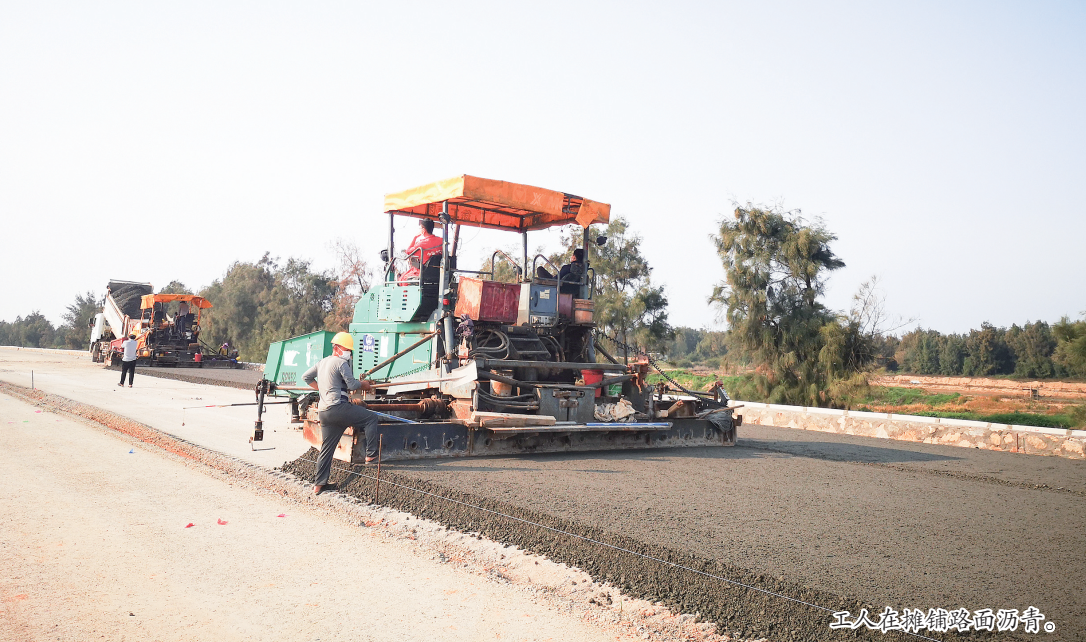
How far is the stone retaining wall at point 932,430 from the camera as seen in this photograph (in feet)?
32.5

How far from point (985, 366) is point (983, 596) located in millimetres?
47004

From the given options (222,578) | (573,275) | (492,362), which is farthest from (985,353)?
(222,578)

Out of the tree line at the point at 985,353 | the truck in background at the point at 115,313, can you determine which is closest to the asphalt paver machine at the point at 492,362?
the truck in background at the point at 115,313

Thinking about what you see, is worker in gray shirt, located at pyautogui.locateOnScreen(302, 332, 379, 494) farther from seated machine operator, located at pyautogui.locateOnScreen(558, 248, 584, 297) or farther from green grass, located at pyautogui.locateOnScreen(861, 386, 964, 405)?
green grass, located at pyautogui.locateOnScreen(861, 386, 964, 405)

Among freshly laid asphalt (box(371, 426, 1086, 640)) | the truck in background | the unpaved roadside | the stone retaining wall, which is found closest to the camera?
the unpaved roadside

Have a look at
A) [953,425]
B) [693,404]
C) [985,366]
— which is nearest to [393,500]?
[693,404]

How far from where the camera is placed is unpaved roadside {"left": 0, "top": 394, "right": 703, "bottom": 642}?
Answer: 145 inches

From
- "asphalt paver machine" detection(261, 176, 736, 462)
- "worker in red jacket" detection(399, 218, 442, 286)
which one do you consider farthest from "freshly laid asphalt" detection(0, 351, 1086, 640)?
"worker in red jacket" detection(399, 218, 442, 286)

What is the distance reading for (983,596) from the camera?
386 cm

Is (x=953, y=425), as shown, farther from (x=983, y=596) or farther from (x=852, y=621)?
(x=852, y=621)

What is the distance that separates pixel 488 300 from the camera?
900 cm

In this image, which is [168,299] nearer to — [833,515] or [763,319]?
[763,319]

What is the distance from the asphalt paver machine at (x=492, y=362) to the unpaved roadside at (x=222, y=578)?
1835mm

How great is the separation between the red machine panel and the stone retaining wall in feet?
21.2
